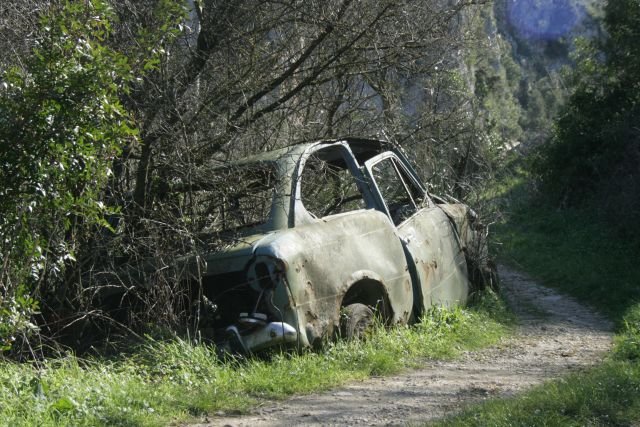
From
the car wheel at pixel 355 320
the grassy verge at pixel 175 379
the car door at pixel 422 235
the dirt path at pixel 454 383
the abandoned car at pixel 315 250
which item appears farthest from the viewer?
the car door at pixel 422 235

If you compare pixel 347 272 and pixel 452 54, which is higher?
pixel 452 54

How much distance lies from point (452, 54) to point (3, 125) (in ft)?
24.7

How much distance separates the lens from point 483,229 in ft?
34.7

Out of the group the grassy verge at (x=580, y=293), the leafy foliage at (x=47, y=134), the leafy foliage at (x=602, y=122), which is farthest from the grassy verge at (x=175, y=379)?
the leafy foliage at (x=602, y=122)

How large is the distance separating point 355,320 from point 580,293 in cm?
645

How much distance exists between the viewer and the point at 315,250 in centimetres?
675

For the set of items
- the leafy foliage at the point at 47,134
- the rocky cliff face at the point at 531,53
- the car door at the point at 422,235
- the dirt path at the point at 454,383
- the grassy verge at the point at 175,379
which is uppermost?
the rocky cliff face at the point at 531,53

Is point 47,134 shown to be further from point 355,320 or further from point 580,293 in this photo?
point 580,293

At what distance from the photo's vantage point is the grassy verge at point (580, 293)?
5309 mm

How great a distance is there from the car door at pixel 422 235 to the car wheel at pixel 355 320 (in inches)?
36.2

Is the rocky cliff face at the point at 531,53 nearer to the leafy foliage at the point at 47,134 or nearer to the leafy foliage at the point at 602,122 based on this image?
the leafy foliage at the point at 602,122

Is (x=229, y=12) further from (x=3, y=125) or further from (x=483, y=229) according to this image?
(x=483, y=229)

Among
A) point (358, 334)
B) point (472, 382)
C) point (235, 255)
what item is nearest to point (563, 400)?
point (472, 382)

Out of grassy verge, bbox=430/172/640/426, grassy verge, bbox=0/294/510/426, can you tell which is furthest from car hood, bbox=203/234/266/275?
grassy verge, bbox=430/172/640/426
